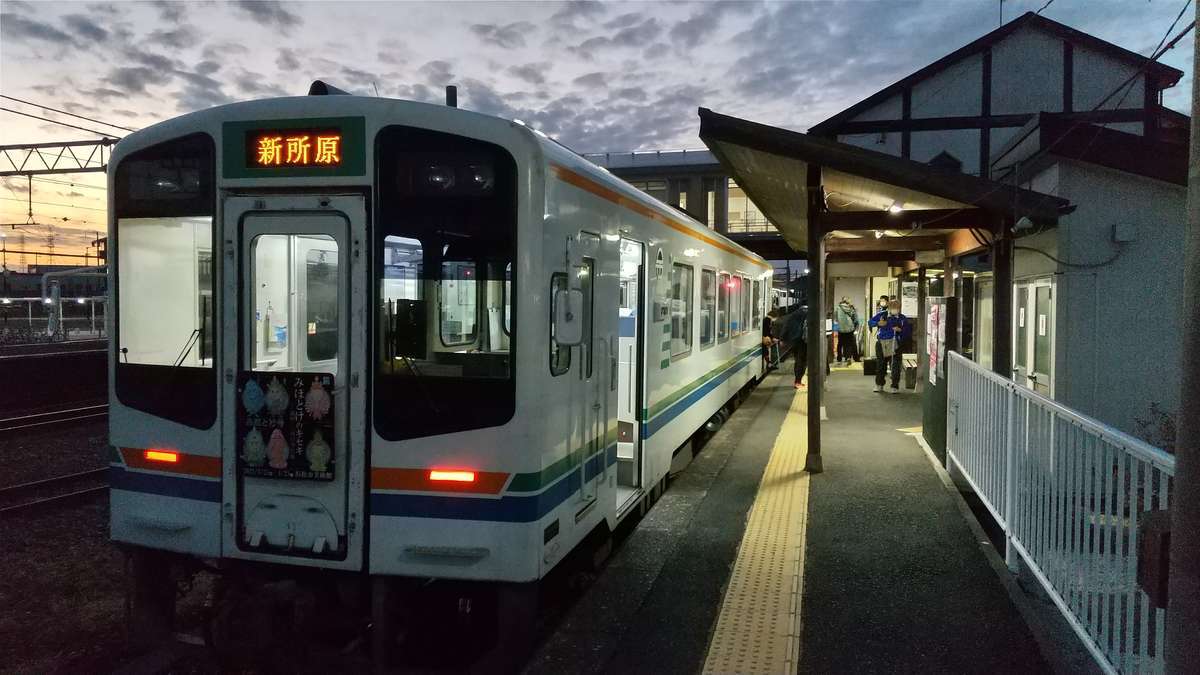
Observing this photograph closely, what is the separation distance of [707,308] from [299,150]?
5.91 meters

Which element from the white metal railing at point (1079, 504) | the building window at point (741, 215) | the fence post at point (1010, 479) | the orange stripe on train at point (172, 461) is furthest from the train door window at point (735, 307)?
the building window at point (741, 215)

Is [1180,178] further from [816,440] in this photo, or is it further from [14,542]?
[14,542]

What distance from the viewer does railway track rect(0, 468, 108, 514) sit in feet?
23.7

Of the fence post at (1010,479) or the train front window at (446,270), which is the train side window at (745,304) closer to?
the fence post at (1010,479)

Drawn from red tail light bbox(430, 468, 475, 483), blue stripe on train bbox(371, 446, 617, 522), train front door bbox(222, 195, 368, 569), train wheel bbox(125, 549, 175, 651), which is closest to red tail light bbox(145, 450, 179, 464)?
train front door bbox(222, 195, 368, 569)

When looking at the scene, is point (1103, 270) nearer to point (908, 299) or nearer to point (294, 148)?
point (294, 148)

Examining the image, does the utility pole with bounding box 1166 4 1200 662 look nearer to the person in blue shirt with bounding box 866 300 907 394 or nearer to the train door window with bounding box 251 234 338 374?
the train door window with bounding box 251 234 338 374

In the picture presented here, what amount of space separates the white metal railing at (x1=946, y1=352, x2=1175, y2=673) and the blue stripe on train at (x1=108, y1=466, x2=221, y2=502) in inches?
157

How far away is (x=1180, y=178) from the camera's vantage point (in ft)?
24.0

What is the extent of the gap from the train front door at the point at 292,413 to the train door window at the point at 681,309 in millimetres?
3842

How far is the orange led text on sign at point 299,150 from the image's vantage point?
→ 12.6 ft

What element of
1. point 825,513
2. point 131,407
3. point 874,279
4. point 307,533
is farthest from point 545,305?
point 874,279

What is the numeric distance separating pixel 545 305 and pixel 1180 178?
6.53 meters

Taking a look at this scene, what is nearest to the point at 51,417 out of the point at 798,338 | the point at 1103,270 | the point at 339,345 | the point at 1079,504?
the point at 339,345
